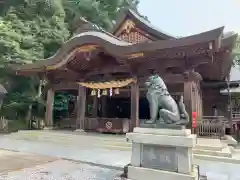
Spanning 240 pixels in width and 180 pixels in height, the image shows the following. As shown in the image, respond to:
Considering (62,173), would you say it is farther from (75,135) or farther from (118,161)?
(75,135)

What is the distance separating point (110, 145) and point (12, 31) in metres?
11.1

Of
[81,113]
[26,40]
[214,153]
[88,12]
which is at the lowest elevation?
[214,153]

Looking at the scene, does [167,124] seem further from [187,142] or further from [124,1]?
[124,1]

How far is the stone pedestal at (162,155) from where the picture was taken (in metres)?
4.23

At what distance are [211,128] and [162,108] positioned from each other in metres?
6.55

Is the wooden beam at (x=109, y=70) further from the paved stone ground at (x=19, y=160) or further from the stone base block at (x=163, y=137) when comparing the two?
the stone base block at (x=163, y=137)

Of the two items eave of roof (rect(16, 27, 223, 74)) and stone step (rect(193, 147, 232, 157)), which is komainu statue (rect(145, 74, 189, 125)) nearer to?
stone step (rect(193, 147, 232, 157))

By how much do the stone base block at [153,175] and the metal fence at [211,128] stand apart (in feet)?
20.5

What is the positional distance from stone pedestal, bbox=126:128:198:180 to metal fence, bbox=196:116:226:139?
625 cm

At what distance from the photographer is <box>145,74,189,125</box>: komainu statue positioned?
182 inches

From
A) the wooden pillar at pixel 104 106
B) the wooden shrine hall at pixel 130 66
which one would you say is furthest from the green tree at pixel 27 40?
the wooden pillar at pixel 104 106

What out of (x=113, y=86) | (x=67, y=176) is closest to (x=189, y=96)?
(x=113, y=86)

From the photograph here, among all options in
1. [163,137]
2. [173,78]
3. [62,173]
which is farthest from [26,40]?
[163,137]

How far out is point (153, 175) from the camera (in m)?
4.40
